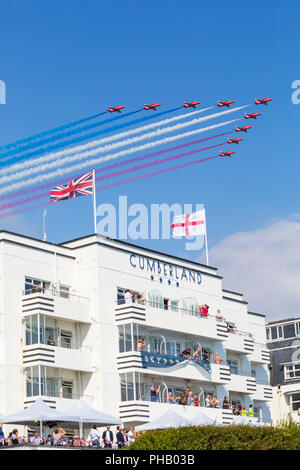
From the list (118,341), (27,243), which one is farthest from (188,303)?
(27,243)

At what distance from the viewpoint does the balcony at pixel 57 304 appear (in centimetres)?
6494

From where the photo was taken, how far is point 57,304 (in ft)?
218

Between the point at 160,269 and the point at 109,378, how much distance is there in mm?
10919

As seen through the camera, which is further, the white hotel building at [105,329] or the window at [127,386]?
the window at [127,386]

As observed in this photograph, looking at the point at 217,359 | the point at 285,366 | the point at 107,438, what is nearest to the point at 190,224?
the point at 217,359

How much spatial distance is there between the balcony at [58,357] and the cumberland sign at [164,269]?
8.68m

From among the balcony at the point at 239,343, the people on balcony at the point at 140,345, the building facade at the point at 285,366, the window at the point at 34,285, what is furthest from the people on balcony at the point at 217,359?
the building facade at the point at 285,366

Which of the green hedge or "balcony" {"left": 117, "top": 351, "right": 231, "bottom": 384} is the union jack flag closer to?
"balcony" {"left": 117, "top": 351, "right": 231, "bottom": 384}

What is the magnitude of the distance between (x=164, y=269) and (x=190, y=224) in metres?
5.05

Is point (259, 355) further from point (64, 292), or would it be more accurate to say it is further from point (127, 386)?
point (64, 292)

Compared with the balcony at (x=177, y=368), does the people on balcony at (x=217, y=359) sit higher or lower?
higher

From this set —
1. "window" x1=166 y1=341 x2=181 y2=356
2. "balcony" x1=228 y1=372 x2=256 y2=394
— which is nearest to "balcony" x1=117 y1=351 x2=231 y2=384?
"window" x1=166 y1=341 x2=181 y2=356

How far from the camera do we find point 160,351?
72.7m

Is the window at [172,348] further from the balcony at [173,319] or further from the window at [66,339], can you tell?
the window at [66,339]
